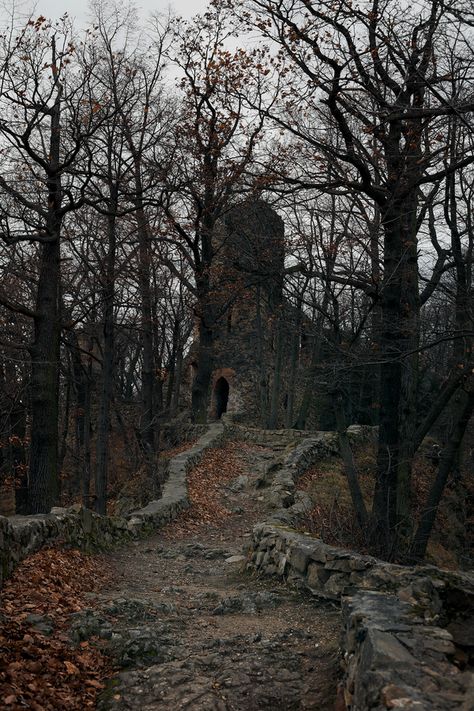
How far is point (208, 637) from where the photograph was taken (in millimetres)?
6141

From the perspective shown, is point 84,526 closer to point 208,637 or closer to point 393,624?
point 208,637

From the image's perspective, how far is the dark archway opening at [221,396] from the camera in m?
32.9

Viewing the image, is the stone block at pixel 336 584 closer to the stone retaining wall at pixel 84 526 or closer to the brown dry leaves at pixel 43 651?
the brown dry leaves at pixel 43 651

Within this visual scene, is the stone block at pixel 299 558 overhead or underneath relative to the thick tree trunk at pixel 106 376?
underneath

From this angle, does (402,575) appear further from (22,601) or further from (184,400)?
(184,400)

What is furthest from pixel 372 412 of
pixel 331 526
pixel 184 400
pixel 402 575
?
pixel 402 575

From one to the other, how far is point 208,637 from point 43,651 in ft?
5.64

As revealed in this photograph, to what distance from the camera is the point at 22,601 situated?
20.3ft

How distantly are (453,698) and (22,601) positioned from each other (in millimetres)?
4302

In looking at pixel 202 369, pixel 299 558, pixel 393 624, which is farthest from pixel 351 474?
pixel 202 369

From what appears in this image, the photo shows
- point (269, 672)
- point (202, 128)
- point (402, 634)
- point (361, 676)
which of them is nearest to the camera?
point (361, 676)

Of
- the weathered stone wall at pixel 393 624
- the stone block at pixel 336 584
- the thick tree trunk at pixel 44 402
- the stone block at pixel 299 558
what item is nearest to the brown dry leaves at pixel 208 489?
the thick tree trunk at pixel 44 402

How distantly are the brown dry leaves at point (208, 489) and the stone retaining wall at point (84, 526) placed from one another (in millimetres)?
247

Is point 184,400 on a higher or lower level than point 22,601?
higher
